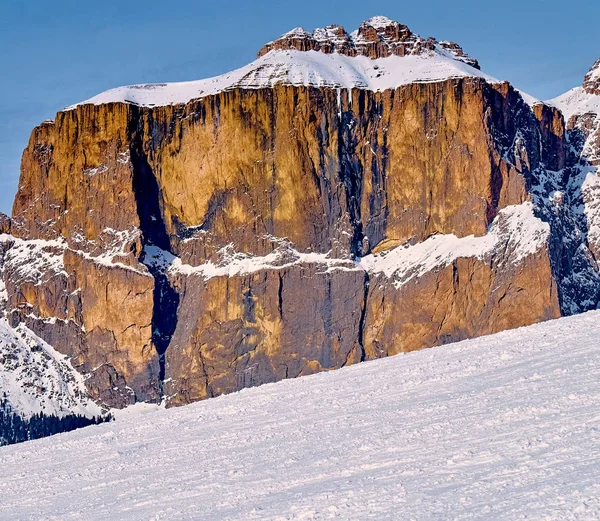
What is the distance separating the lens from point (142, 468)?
147ft

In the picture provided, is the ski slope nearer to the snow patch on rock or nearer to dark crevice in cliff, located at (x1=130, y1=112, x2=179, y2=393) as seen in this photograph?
the snow patch on rock

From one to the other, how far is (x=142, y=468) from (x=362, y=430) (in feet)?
28.1

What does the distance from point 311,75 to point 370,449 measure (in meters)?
154

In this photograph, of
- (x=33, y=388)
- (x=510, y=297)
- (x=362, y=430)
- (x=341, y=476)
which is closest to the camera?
(x=341, y=476)

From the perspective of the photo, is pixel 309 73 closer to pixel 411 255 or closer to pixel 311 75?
pixel 311 75

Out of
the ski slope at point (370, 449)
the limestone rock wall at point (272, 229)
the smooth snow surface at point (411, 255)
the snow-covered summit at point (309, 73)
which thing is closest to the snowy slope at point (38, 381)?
the limestone rock wall at point (272, 229)

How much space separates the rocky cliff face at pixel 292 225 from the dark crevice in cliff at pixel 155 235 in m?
0.35

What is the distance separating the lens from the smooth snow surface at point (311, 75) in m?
187

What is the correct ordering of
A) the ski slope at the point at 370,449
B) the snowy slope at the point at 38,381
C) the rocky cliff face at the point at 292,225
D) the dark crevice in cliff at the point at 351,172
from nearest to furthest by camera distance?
1. the ski slope at the point at 370,449
2. the rocky cliff face at the point at 292,225
3. the snowy slope at the point at 38,381
4. the dark crevice in cliff at the point at 351,172

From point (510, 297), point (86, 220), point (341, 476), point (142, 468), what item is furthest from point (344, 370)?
point (86, 220)

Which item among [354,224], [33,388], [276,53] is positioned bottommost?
[33,388]

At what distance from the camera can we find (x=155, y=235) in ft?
622

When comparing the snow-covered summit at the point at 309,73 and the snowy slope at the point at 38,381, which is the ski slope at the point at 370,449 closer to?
the snowy slope at the point at 38,381

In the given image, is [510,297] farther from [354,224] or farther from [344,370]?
[344,370]
